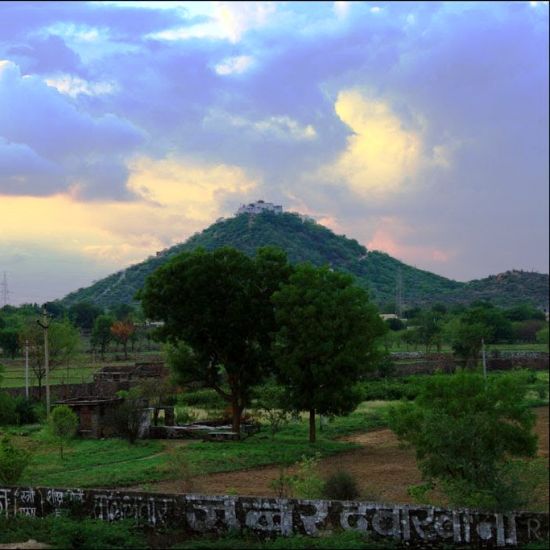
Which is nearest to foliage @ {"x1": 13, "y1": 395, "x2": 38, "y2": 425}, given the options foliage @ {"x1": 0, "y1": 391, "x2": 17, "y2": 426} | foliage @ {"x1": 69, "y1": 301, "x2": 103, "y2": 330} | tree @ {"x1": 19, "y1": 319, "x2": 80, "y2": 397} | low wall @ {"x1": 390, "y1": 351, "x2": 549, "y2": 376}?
foliage @ {"x1": 0, "y1": 391, "x2": 17, "y2": 426}

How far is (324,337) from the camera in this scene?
74.8 ft

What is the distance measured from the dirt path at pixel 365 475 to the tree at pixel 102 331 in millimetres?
31922

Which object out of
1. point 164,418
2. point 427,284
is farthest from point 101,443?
point 427,284

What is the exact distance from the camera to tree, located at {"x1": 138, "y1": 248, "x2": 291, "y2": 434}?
24625mm

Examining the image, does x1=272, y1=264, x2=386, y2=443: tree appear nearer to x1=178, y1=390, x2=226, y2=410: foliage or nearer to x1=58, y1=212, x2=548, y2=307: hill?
x1=58, y1=212, x2=548, y2=307: hill

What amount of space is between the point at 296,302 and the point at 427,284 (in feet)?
141

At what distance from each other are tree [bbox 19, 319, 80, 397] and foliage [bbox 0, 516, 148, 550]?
25.4m

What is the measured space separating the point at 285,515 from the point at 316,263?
108 ft

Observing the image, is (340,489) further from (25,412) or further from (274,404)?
(25,412)

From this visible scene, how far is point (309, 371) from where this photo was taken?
23.1m

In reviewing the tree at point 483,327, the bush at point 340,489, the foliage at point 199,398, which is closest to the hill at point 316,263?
the tree at point 483,327

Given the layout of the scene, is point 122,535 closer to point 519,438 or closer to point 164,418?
point 519,438

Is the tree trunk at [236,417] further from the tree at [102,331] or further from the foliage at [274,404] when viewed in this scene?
the tree at [102,331]

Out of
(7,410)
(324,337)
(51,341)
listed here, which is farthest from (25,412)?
(324,337)
